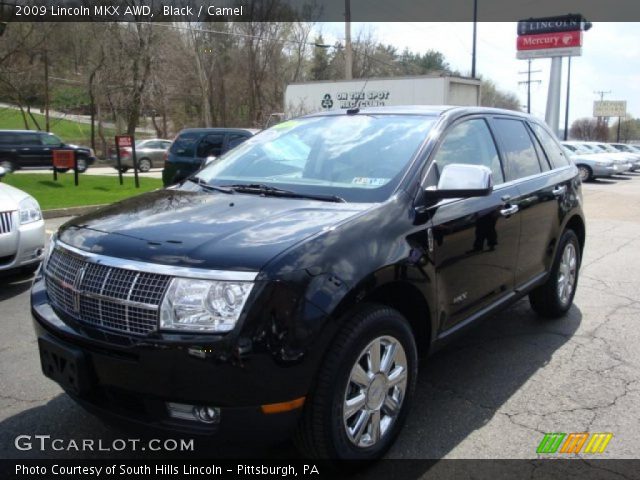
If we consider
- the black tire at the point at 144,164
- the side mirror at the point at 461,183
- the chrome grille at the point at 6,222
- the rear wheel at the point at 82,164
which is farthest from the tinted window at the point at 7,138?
the side mirror at the point at 461,183

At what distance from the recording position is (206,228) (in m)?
2.61

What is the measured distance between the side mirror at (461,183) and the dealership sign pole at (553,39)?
3710 centimetres

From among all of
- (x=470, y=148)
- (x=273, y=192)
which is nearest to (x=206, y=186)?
(x=273, y=192)

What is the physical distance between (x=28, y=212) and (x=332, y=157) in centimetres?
375

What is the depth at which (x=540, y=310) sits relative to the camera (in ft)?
16.4

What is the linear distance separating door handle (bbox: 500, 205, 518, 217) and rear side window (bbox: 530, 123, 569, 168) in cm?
121

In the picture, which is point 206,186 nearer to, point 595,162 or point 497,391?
point 497,391

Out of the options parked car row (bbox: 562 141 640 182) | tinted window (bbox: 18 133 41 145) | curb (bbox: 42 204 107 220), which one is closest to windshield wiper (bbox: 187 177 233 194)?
curb (bbox: 42 204 107 220)

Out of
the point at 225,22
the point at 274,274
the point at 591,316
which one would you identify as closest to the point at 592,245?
the point at 591,316

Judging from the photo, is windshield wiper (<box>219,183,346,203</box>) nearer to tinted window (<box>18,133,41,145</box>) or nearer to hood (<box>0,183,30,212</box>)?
hood (<box>0,183,30,212</box>)

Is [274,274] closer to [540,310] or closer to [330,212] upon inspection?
[330,212]

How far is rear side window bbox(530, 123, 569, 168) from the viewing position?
4.86 meters

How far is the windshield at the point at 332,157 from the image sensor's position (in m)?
3.20

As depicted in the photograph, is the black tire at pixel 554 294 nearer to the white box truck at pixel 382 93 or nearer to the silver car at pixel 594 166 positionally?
the white box truck at pixel 382 93
